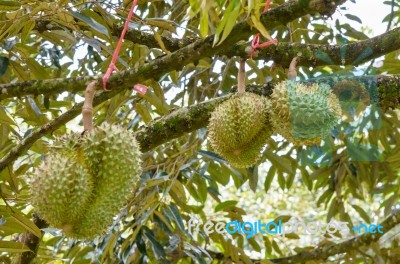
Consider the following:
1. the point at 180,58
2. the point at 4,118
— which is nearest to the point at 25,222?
the point at 4,118

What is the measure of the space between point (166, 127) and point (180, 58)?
0.47m

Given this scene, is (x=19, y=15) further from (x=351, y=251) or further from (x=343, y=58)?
(x=351, y=251)

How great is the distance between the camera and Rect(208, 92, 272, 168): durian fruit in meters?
1.55

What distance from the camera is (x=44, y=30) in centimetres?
206

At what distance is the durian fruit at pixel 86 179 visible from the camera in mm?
1276

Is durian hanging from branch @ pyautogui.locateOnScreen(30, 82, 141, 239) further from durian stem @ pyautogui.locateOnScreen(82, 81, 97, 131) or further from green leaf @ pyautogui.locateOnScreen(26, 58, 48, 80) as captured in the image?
green leaf @ pyautogui.locateOnScreen(26, 58, 48, 80)

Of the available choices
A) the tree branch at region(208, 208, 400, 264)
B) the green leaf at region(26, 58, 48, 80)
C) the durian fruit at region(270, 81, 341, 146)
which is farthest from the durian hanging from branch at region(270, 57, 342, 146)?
the tree branch at region(208, 208, 400, 264)

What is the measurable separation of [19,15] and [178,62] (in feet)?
1.50

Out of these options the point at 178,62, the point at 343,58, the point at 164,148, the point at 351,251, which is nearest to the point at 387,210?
the point at 351,251

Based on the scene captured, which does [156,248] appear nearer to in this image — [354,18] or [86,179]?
[86,179]

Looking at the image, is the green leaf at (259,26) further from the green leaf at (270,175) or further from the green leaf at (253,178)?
the green leaf at (270,175)

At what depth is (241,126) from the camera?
60.9 inches

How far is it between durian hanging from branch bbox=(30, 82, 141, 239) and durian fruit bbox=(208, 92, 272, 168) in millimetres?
314

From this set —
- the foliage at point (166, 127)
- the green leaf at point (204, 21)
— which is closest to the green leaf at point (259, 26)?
the foliage at point (166, 127)
